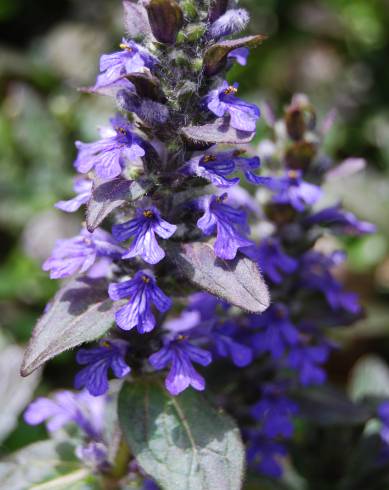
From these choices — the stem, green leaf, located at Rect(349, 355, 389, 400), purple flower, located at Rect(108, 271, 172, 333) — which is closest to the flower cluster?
purple flower, located at Rect(108, 271, 172, 333)

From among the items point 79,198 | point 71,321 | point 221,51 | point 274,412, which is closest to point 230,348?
point 274,412

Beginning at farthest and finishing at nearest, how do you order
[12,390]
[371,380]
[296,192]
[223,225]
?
[371,380]
[12,390]
[296,192]
[223,225]

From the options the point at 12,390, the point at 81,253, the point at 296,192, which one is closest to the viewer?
the point at 81,253

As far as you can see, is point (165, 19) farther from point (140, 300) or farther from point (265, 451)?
point (265, 451)

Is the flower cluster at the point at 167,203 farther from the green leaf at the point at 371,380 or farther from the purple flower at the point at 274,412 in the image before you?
the green leaf at the point at 371,380

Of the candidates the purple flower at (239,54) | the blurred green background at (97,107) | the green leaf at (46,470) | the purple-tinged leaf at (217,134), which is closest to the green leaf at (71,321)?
the purple-tinged leaf at (217,134)

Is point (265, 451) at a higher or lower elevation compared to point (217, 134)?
lower
